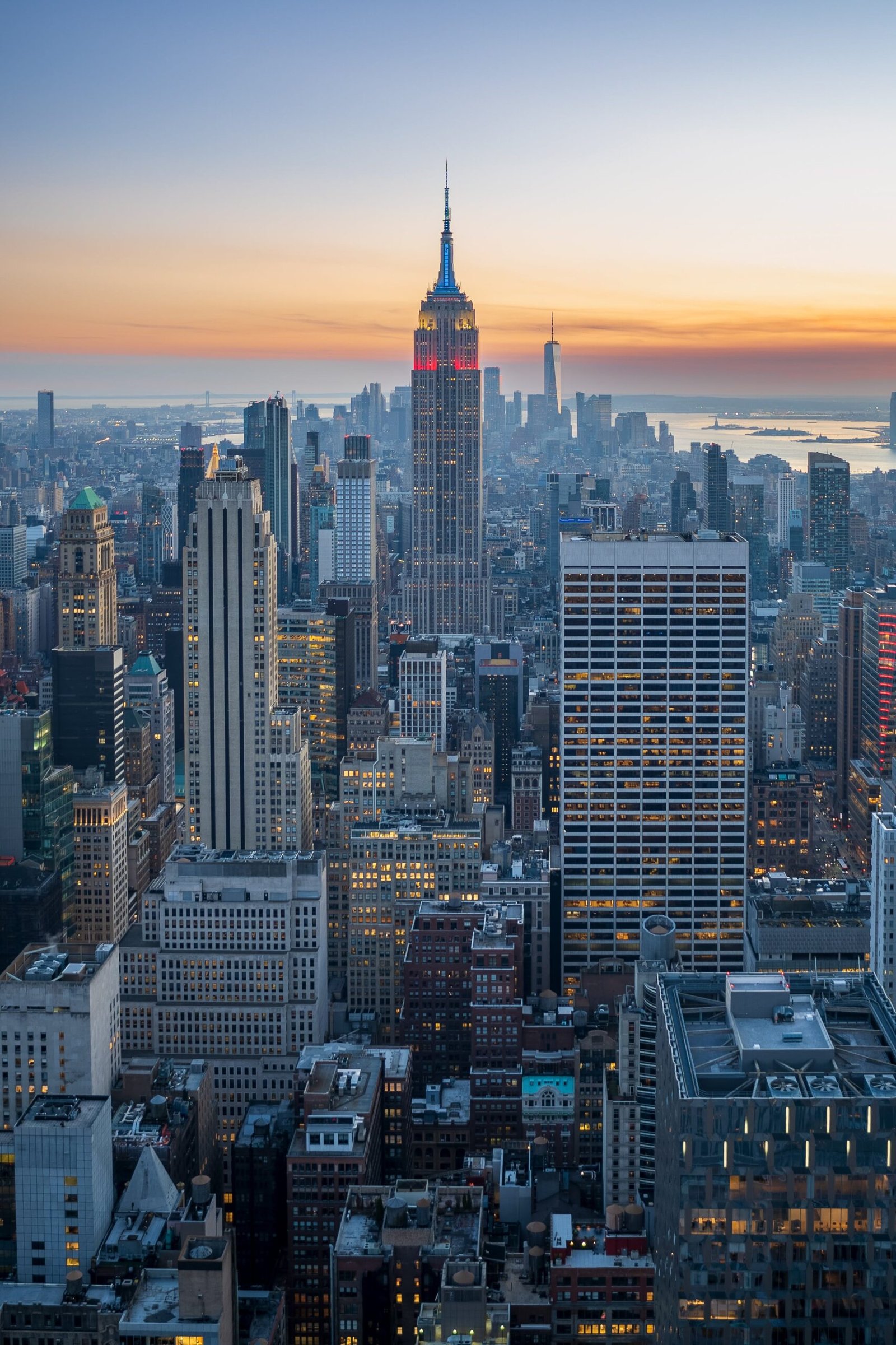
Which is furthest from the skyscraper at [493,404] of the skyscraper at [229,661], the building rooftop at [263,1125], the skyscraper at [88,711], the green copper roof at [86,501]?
the building rooftop at [263,1125]

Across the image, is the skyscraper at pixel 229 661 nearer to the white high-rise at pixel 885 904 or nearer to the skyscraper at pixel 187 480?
the white high-rise at pixel 885 904

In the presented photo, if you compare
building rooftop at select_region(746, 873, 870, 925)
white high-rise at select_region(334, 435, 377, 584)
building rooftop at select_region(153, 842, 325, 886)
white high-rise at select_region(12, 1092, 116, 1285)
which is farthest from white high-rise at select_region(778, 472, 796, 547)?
white high-rise at select_region(12, 1092, 116, 1285)

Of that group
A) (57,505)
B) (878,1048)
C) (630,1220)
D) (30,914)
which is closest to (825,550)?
(57,505)

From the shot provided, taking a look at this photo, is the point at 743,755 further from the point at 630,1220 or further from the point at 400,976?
the point at 630,1220

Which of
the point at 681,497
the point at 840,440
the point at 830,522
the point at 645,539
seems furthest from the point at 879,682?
the point at 681,497

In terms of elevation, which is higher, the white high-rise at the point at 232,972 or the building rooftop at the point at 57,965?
the building rooftop at the point at 57,965

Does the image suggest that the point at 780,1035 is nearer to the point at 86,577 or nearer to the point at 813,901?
the point at 813,901
